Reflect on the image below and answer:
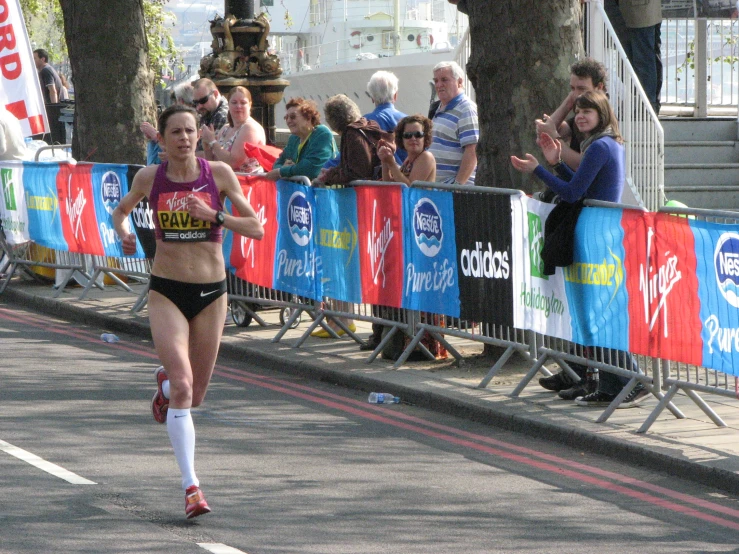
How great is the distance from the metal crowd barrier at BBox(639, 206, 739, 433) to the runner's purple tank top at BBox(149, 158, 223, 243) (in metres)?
2.71

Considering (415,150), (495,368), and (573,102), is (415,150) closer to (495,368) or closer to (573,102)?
(573,102)

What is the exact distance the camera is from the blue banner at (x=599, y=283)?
8414 mm

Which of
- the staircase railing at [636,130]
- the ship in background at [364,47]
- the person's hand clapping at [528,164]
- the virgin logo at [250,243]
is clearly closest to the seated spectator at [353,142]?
the virgin logo at [250,243]

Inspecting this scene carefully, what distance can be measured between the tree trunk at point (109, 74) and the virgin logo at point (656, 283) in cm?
968

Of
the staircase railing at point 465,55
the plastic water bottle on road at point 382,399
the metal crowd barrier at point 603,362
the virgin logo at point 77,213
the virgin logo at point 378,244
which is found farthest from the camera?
the staircase railing at point 465,55

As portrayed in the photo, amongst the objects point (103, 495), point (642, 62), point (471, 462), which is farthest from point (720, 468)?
point (642, 62)

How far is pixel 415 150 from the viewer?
425 inches

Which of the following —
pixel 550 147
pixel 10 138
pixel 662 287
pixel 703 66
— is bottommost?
pixel 662 287

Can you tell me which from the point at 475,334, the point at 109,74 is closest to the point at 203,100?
the point at 109,74

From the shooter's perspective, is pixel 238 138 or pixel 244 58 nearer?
pixel 238 138

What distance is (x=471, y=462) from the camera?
7.91 meters

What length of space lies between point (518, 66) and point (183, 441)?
4869 mm

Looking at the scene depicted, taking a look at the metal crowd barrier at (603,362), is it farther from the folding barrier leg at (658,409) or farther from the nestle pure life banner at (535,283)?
the nestle pure life banner at (535,283)

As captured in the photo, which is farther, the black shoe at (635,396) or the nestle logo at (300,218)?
the nestle logo at (300,218)
